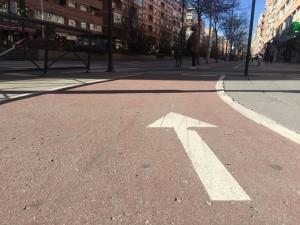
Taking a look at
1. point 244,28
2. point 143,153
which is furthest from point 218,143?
point 244,28

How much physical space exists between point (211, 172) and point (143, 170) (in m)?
0.71

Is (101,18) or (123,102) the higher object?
(101,18)

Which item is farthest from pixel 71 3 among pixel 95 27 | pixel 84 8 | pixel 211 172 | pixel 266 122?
pixel 211 172

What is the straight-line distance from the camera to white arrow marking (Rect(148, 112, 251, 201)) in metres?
3.19

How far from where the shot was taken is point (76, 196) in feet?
10.0

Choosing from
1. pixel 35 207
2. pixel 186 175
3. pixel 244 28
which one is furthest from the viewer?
pixel 244 28

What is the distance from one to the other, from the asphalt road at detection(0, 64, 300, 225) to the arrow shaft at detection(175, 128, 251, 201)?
0.4 inches

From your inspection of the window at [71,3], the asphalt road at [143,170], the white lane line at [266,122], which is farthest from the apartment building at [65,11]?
the asphalt road at [143,170]

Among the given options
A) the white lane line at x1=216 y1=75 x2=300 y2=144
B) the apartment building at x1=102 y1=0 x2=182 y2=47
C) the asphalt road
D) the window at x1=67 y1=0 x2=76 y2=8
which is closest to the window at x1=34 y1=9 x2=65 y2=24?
the window at x1=67 y1=0 x2=76 y2=8

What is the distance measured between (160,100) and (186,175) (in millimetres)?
5282

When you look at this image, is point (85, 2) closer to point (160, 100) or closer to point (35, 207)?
point (160, 100)

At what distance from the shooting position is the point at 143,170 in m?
3.72

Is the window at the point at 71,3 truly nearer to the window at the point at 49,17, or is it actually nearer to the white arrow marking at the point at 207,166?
the window at the point at 49,17

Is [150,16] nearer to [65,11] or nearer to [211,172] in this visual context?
[65,11]
